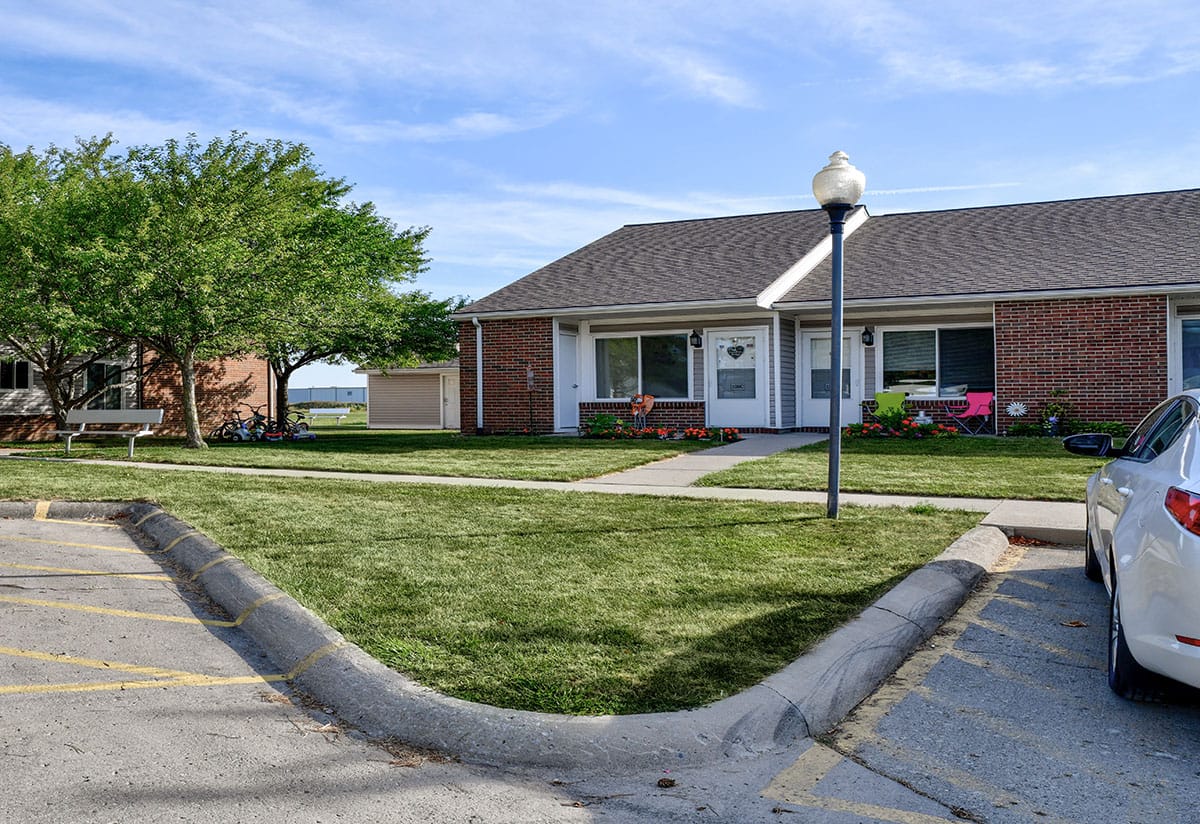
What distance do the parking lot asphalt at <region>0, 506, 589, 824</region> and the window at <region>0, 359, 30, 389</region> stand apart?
837 inches

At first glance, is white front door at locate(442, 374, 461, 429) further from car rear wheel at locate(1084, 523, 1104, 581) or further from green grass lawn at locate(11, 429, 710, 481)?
car rear wheel at locate(1084, 523, 1104, 581)

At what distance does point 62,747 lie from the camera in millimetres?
3623

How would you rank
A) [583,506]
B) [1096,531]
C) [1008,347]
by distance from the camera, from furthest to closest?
[1008,347] → [583,506] → [1096,531]

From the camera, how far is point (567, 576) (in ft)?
20.6

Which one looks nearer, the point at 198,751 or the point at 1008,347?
the point at 198,751

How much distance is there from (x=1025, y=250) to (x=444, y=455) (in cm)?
1286

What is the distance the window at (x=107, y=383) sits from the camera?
2525cm

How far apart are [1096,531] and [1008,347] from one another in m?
13.4

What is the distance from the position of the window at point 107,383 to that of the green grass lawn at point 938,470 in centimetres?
1864

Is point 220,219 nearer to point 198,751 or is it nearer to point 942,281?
point 942,281

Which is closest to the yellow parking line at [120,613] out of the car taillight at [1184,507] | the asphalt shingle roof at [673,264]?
the car taillight at [1184,507]

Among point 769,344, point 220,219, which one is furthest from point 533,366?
point 220,219

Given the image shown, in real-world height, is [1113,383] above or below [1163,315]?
below

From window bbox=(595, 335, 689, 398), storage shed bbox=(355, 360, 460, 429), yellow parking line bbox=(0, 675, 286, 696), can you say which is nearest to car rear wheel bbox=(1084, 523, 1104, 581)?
yellow parking line bbox=(0, 675, 286, 696)
